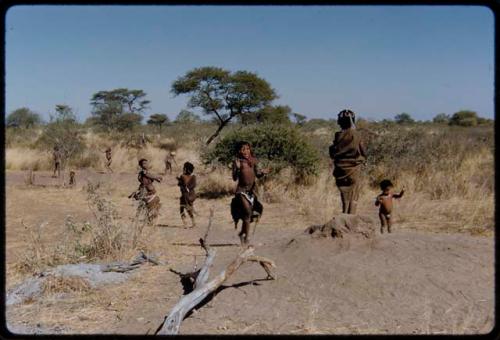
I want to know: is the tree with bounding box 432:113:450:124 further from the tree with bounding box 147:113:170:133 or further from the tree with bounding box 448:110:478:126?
the tree with bounding box 147:113:170:133

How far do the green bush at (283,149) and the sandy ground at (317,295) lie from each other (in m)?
8.77

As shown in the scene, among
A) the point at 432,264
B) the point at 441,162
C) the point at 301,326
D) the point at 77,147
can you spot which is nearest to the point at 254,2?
the point at 301,326

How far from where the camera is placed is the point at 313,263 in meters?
6.97

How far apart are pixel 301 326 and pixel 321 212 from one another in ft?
25.8

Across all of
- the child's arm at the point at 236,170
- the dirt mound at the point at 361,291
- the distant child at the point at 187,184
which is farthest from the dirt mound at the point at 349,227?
the distant child at the point at 187,184

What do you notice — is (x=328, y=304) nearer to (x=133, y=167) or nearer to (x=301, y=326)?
(x=301, y=326)

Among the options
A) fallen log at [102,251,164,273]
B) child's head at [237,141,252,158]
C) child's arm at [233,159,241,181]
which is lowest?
fallen log at [102,251,164,273]

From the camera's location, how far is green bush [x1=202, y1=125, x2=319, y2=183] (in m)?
17.4

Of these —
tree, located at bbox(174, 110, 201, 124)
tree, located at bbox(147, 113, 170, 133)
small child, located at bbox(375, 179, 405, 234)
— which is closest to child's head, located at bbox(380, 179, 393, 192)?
small child, located at bbox(375, 179, 405, 234)

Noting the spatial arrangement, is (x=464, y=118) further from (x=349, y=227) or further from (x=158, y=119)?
(x=349, y=227)

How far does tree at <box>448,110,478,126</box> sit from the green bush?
3610 cm

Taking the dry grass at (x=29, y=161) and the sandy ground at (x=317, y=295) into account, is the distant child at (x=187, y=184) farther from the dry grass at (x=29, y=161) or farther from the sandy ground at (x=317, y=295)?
the dry grass at (x=29, y=161)

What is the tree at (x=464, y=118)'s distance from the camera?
5012 cm

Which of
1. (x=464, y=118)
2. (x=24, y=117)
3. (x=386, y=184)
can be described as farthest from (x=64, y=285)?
(x=24, y=117)
